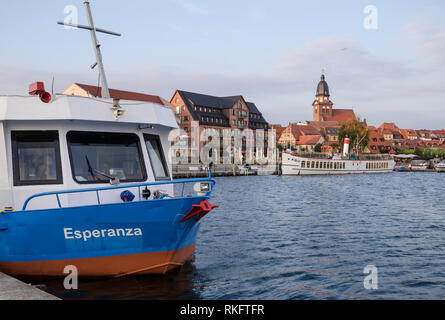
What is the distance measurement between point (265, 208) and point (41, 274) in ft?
66.4

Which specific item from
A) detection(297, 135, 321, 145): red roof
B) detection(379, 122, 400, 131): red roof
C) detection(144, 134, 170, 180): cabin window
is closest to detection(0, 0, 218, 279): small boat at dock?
detection(144, 134, 170, 180): cabin window

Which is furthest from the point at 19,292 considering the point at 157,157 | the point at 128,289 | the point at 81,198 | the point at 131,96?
the point at 131,96

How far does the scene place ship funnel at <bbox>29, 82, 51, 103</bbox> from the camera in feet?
29.5

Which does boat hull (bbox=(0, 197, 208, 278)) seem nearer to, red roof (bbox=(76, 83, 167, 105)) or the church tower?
red roof (bbox=(76, 83, 167, 105))

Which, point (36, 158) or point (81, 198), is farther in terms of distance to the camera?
point (36, 158)

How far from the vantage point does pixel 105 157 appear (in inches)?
379

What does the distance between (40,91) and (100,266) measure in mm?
3945

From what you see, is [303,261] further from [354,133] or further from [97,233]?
[354,133]

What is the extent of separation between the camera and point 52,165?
9.12 meters

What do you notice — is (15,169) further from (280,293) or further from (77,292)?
(280,293)

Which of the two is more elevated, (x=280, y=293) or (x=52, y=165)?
(x=52, y=165)

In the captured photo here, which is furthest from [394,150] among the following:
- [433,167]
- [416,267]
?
[416,267]

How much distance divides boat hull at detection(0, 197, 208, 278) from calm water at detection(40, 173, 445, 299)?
59 cm

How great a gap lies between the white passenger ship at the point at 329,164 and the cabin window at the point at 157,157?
70640 millimetres
